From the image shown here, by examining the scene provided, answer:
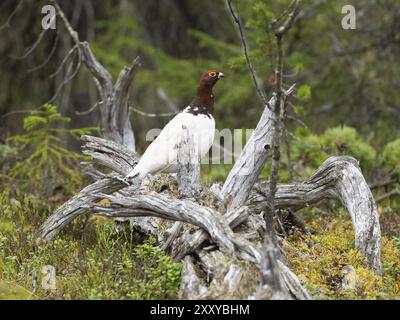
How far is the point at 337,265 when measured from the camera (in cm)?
625

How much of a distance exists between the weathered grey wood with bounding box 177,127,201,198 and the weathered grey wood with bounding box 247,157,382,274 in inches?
25.3

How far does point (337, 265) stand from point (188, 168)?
1.61m

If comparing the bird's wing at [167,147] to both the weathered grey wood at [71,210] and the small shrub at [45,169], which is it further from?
the small shrub at [45,169]

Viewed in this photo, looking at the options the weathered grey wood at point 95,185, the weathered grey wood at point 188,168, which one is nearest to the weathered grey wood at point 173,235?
the weathered grey wood at point 188,168

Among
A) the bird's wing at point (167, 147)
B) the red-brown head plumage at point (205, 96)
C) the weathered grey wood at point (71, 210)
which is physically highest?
the red-brown head plumage at point (205, 96)

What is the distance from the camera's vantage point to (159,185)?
A: 22.8ft

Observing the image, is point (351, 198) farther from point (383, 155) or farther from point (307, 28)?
point (307, 28)

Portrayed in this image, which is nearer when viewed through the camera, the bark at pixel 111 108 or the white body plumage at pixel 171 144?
the white body plumage at pixel 171 144

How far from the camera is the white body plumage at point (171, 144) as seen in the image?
6.84 meters

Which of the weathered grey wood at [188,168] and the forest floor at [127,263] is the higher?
the weathered grey wood at [188,168]

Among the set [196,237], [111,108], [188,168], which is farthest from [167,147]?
[111,108]

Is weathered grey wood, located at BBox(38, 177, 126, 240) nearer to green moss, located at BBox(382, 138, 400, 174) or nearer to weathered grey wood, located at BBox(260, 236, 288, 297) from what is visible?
weathered grey wood, located at BBox(260, 236, 288, 297)

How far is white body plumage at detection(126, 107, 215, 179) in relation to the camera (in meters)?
6.84

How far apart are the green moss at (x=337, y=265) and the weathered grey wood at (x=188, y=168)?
42.6 inches
